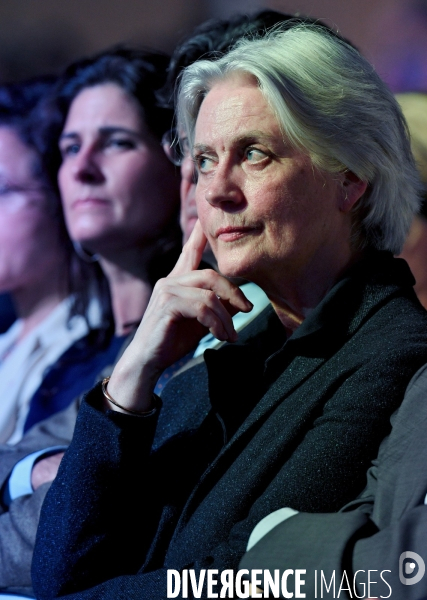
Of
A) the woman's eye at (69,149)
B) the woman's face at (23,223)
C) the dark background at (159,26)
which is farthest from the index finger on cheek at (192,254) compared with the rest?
the woman's face at (23,223)

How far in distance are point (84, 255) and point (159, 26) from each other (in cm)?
99

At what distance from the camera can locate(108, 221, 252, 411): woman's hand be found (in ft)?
5.82

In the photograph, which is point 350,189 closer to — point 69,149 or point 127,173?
point 127,173

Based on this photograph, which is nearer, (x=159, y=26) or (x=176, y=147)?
(x=176, y=147)

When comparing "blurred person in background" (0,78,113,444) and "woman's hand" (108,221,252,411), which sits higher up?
"woman's hand" (108,221,252,411)

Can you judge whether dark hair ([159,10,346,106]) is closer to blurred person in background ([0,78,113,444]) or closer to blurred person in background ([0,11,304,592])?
blurred person in background ([0,11,304,592])

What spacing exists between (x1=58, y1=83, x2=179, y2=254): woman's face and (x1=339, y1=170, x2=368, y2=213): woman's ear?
1200 mm

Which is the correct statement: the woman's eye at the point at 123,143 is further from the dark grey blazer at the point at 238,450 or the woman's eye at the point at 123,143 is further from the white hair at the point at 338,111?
the dark grey blazer at the point at 238,450

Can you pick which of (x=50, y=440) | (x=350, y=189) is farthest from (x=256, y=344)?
(x=50, y=440)

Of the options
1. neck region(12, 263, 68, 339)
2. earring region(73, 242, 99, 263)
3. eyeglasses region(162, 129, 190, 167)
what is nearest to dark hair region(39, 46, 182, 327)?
eyeglasses region(162, 129, 190, 167)

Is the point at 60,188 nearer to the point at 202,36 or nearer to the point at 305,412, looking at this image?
the point at 202,36

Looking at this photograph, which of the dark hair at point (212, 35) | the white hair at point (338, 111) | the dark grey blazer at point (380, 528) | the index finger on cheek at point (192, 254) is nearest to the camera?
Result: the dark grey blazer at point (380, 528)

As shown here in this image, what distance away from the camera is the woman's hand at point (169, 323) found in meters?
1.77

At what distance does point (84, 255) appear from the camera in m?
3.25
